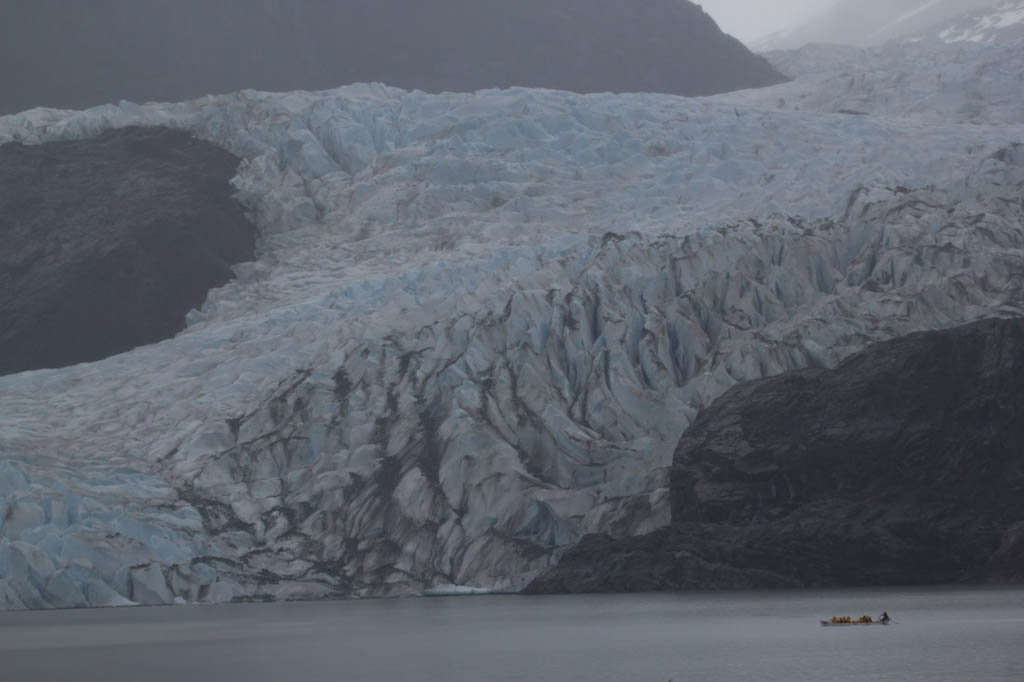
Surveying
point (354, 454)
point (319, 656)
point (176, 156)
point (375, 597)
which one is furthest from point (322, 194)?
point (319, 656)

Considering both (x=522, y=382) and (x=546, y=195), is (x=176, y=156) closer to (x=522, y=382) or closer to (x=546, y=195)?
(x=546, y=195)

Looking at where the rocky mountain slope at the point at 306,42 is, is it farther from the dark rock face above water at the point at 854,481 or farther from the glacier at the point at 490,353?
the dark rock face above water at the point at 854,481

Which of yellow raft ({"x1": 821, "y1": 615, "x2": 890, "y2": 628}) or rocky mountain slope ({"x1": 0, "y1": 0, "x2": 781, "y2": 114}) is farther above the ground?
rocky mountain slope ({"x1": 0, "y1": 0, "x2": 781, "y2": 114})

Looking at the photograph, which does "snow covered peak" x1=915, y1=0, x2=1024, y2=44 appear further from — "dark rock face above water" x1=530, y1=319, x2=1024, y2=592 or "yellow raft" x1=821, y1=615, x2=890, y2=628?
"yellow raft" x1=821, y1=615, x2=890, y2=628

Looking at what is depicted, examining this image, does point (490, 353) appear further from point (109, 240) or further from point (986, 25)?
point (986, 25)

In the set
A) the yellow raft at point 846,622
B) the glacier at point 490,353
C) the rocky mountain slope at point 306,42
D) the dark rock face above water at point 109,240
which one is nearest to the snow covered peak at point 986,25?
the rocky mountain slope at point 306,42

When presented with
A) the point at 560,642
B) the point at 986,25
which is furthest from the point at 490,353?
the point at 986,25

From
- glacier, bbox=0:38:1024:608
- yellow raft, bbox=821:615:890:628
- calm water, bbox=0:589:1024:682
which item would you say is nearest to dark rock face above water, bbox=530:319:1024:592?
calm water, bbox=0:589:1024:682
